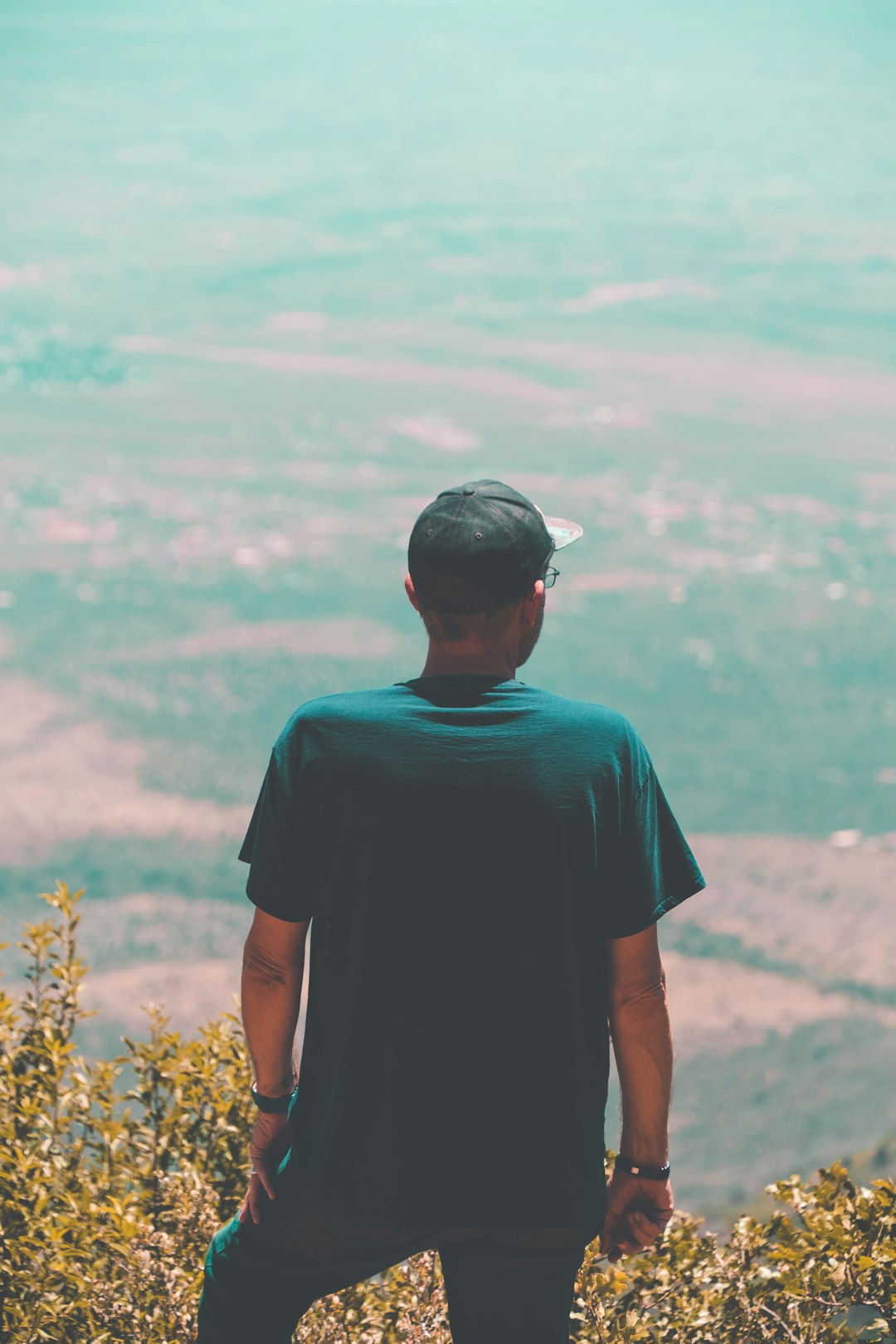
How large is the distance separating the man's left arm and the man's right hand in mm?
610

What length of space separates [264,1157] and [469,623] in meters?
1.07

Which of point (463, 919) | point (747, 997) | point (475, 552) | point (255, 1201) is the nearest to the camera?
point (463, 919)

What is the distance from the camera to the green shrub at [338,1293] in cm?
313

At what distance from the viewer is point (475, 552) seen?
2.31 meters

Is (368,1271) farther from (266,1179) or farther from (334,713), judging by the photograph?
(334,713)

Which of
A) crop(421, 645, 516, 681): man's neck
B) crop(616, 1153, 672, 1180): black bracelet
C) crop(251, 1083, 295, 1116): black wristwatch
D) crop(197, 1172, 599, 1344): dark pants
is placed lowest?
→ crop(197, 1172, 599, 1344): dark pants

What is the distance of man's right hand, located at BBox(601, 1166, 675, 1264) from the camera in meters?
2.49

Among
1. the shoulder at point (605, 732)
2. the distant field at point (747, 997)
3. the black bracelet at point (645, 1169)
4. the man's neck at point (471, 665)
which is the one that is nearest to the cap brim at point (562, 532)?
the man's neck at point (471, 665)

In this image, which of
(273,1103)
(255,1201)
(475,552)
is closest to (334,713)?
(475,552)

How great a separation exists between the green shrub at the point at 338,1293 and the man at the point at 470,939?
0.91 meters

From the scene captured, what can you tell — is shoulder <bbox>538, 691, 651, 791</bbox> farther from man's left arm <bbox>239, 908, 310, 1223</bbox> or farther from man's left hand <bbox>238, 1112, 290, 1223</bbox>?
man's left hand <bbox>238, 1112, 290, 1223</bbox>

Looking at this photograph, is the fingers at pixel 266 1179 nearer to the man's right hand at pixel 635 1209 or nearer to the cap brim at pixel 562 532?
the man's right hand at pixel 635 1209

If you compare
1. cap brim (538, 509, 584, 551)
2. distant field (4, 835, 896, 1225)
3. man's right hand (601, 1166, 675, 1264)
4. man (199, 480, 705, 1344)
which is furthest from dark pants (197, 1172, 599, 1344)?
distant field (4, 835, 896, 1225)

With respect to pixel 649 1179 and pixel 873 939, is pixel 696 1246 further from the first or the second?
pixel 873 939
